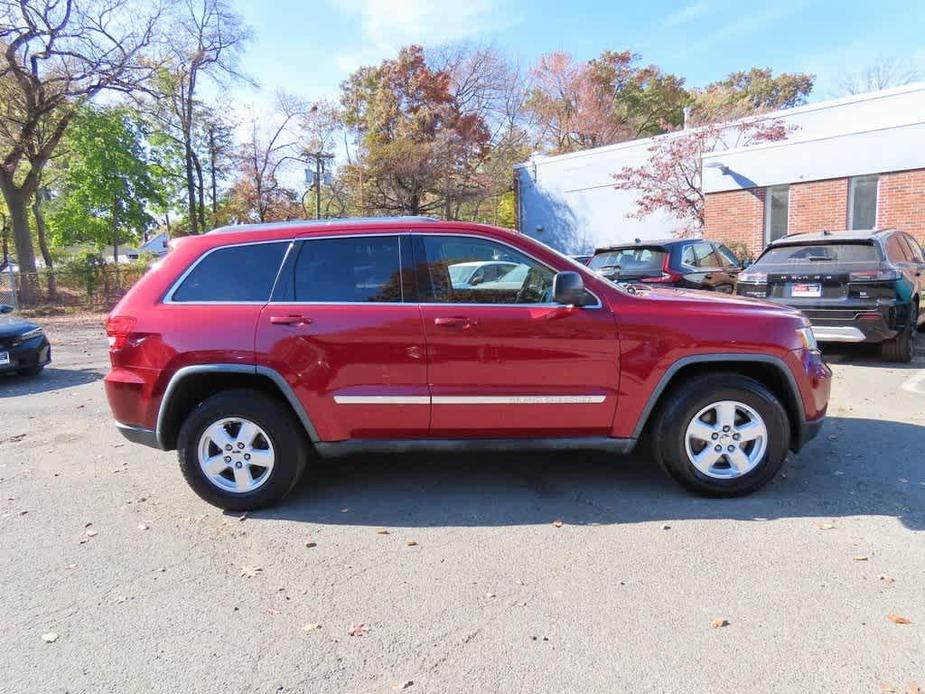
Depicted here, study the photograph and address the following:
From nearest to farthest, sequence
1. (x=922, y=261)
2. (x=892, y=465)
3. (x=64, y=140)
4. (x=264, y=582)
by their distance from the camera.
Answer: (x=264, y=582)
(x=892, y=465)
(x=922, y=261)
(x=64, y=140)

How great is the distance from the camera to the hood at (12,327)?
823 cm

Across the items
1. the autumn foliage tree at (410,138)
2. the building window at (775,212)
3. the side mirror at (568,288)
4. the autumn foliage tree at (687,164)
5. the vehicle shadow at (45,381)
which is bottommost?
the vehicle shadow at (45,381)

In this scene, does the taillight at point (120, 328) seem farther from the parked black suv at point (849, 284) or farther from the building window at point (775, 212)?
the building window at point (775, 212)

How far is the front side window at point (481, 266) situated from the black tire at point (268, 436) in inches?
47.5

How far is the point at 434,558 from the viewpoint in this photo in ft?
10.9

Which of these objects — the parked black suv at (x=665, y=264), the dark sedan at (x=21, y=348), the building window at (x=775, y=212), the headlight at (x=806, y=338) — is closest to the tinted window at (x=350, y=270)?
the headlight at (x=806, y=338)

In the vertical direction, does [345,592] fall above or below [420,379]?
below

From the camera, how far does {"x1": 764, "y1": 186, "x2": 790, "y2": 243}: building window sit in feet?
54.0

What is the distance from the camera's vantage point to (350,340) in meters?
3.75

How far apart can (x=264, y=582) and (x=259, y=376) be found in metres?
1.29

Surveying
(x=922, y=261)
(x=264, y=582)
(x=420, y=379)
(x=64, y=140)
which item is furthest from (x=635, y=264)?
(x=64, y=140)

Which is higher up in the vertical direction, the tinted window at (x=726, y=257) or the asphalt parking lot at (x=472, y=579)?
the tinted window at (x=726, y=257)

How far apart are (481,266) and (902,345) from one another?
6459 mm

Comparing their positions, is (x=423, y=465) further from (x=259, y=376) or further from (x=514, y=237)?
(x=514, y=237)
